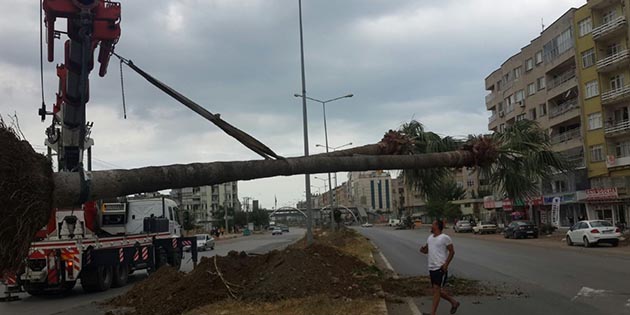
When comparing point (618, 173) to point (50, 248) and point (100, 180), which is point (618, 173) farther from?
point (100, 180)

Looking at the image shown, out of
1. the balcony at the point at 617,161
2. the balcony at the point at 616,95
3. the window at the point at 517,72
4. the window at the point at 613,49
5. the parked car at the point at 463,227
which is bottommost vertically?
the parked car at the point at 463,227

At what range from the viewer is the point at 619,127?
44875 mm

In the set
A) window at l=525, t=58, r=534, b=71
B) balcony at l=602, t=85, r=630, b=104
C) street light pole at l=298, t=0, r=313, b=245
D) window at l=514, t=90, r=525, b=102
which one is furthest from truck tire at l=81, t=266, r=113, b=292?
window at l=514, t=90, r=525, b=102

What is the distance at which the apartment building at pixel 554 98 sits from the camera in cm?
5066

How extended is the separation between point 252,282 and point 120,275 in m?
8.45

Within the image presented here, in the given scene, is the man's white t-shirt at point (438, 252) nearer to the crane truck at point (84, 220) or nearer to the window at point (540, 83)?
the crane truck at point (84, 220)

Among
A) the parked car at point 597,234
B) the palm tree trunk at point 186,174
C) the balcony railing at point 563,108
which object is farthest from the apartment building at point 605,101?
the palm tree trunk at point 186,174

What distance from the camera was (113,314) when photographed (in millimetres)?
11500

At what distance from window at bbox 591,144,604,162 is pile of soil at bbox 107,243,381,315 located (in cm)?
3964

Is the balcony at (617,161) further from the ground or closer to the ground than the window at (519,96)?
closer to the ground

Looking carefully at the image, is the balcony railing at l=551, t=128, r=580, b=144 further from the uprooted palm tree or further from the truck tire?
the truck tire

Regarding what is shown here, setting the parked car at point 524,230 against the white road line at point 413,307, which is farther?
the parked car at point 524,230

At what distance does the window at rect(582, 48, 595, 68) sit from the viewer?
47656 millimetres

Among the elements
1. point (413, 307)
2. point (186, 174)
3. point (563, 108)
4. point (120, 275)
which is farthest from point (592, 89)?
point (186, 174)
